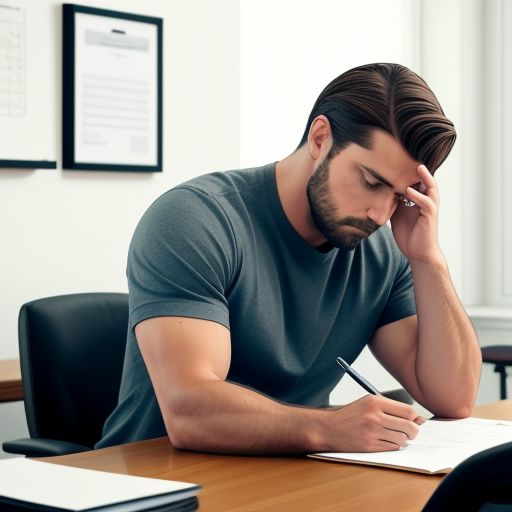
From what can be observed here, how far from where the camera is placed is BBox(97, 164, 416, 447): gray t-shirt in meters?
1.59

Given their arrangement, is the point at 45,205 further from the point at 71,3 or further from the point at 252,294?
the point at 252,294

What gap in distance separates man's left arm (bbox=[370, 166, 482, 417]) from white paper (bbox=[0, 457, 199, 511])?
842 mm

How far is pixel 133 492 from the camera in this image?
3.52 feet

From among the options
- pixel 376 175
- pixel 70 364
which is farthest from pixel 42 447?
pixel 376 175

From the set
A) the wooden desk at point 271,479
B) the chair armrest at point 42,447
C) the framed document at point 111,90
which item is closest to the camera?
the wooden desk at point 271,479

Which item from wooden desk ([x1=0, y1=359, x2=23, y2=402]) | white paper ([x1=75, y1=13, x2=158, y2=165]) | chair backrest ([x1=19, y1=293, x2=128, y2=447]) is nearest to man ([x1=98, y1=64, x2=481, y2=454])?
chair backrest ([x1=19, y1=293, x2=128, y2=447])

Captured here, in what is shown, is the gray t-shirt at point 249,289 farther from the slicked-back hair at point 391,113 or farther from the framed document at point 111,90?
the framed document at point 111,90

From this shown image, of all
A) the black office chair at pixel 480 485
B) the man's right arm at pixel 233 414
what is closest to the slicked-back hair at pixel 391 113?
the man's right arm at pixel 233 414

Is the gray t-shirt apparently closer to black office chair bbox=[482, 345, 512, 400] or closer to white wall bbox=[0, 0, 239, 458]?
white wall bbox=[0, 0, 239, 458]

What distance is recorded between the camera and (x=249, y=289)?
1685 millimetres

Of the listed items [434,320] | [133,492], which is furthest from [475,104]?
[133,492]

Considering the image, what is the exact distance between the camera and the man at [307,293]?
4.75 ft

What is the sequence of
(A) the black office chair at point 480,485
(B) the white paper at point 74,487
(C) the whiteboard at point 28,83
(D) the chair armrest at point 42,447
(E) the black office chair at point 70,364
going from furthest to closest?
(C) the whiteboard at point 28,83 < (E) the black office chair at point 70,364 < (D) the chair armrest at point 42,447 < (B) the white paper at point 74,487 < (A) the black office chair at point 480,485

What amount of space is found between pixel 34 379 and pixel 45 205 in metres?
0.94
